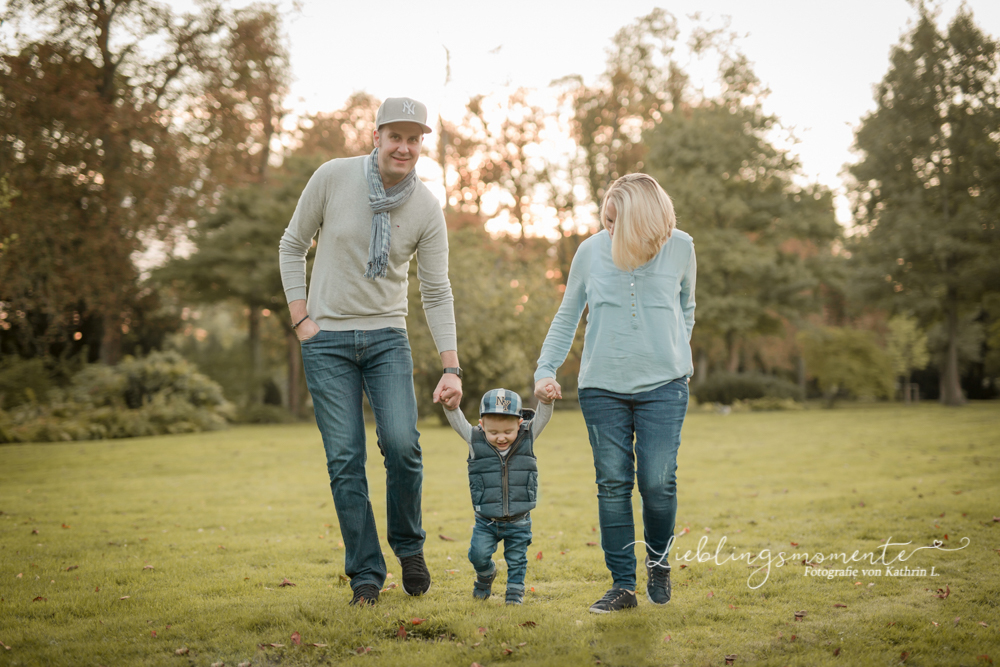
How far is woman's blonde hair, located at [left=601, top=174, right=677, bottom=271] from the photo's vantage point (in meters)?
3.58

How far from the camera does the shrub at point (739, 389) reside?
28.4 meters

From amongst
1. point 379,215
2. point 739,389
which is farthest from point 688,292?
point 739,389

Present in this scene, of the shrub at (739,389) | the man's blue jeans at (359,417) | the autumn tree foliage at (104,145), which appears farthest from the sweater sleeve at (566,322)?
the shrub at (739,389)

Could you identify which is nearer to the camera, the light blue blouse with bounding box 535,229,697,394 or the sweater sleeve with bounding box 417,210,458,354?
the light blue blouse with bounding box 535,229,697,394

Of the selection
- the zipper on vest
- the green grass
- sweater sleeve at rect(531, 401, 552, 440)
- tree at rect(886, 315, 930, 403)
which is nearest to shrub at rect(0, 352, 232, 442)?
the green grass

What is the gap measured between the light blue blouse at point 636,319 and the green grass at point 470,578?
1.14 metres

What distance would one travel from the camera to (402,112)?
11.7 ft

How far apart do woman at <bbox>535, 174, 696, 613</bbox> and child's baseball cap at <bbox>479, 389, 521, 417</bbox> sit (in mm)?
144

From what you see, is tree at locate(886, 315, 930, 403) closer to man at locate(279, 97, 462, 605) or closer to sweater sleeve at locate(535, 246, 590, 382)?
sweater sleeve at locate(535, 246, 590, 382)

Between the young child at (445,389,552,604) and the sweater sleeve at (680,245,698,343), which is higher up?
the sweater sleeve at (680,245,698,343)

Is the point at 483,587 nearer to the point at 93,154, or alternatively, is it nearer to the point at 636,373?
the point at 636,373

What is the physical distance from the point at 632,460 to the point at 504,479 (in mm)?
652

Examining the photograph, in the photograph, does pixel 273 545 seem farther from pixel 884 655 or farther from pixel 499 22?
pixel 499 22

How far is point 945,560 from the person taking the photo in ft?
15.3
